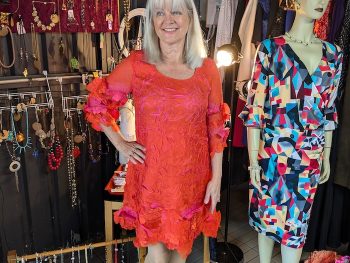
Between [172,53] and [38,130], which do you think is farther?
[38,130]

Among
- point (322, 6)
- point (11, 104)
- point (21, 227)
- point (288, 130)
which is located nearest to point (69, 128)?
point (11, 104)

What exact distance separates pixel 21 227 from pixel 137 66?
1.51 m

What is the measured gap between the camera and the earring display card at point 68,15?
6.63 feet

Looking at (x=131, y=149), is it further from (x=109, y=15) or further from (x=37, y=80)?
(x=109, y=15)

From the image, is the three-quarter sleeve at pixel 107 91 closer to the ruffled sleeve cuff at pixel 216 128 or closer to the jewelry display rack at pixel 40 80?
the ruffled sleeve cuff at pixel 216 128

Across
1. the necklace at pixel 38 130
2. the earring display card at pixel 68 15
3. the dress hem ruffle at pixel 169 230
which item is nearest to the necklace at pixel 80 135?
the necklace at pixel 38 130

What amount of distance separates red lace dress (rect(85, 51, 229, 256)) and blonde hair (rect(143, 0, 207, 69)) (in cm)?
4

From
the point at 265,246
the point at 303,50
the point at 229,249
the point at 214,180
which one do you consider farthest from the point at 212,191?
the point at 229,249

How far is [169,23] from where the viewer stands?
4.57 ft

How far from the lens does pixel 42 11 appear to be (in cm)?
208

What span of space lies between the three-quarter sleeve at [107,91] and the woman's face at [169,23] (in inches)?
5.8

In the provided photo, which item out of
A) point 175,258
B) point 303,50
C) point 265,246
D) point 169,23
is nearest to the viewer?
point 169,23

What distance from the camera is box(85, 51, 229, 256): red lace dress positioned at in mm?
1411

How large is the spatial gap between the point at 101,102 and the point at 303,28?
3.37ft
